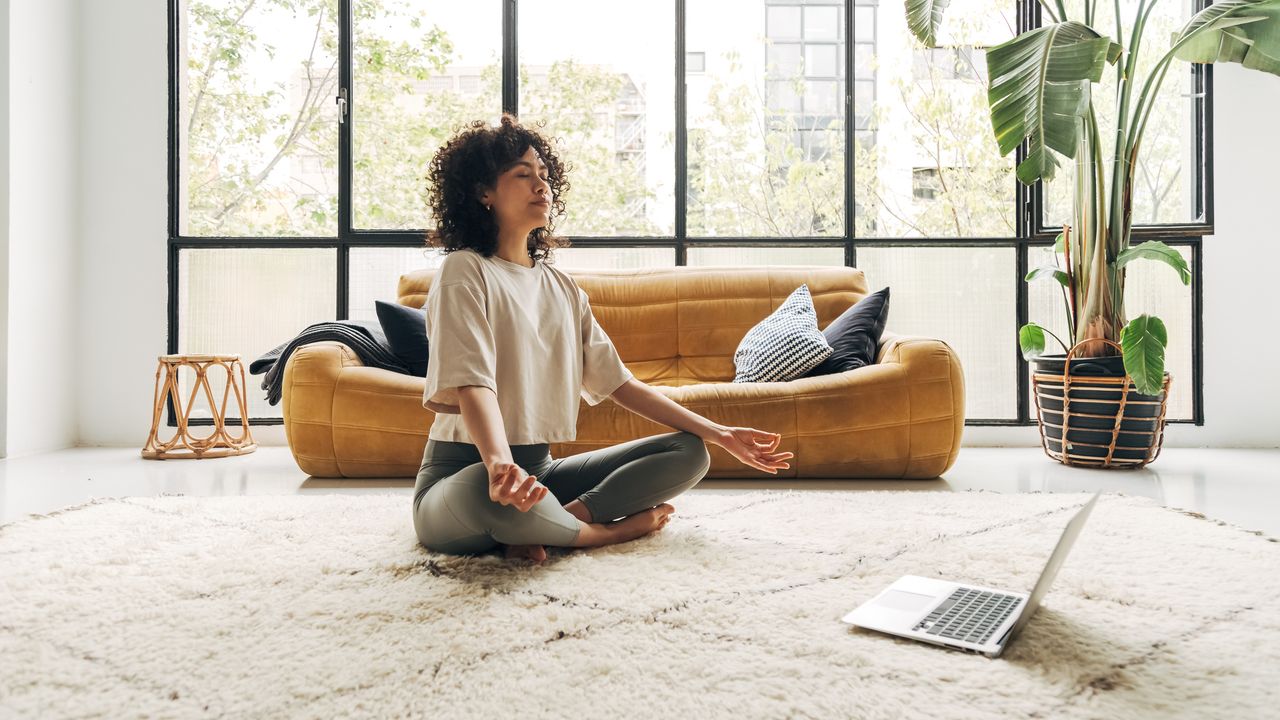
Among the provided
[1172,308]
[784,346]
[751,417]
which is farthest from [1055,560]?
[1172,308]

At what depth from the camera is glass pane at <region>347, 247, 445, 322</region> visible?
163 inches

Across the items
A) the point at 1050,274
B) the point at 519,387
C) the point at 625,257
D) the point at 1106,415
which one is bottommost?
the point at 1106,415

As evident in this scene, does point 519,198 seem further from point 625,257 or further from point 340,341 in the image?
point 625,257

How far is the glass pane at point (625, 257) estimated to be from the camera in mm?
4188

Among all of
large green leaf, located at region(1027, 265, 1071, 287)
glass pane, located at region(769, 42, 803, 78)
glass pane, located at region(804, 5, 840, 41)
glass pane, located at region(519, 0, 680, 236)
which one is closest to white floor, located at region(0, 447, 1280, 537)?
large green leaf, located at region(1027, 265, 1071, 287)

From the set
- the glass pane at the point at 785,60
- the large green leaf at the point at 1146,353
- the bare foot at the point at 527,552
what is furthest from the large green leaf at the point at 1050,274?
the bare foot at the point at 527,552

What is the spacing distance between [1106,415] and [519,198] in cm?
270

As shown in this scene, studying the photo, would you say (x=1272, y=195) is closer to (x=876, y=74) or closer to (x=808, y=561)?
(x=876, y=74)

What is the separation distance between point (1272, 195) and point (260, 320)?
5.21m

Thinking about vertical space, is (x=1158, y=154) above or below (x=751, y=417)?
above

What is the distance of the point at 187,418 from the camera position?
12.1 ft

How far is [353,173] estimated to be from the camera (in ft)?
13.5

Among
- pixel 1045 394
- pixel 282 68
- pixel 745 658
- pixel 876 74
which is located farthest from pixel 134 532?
pixel 876 74

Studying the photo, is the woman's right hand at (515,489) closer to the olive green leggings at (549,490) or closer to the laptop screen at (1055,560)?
the olive green leggings at (549,490)
